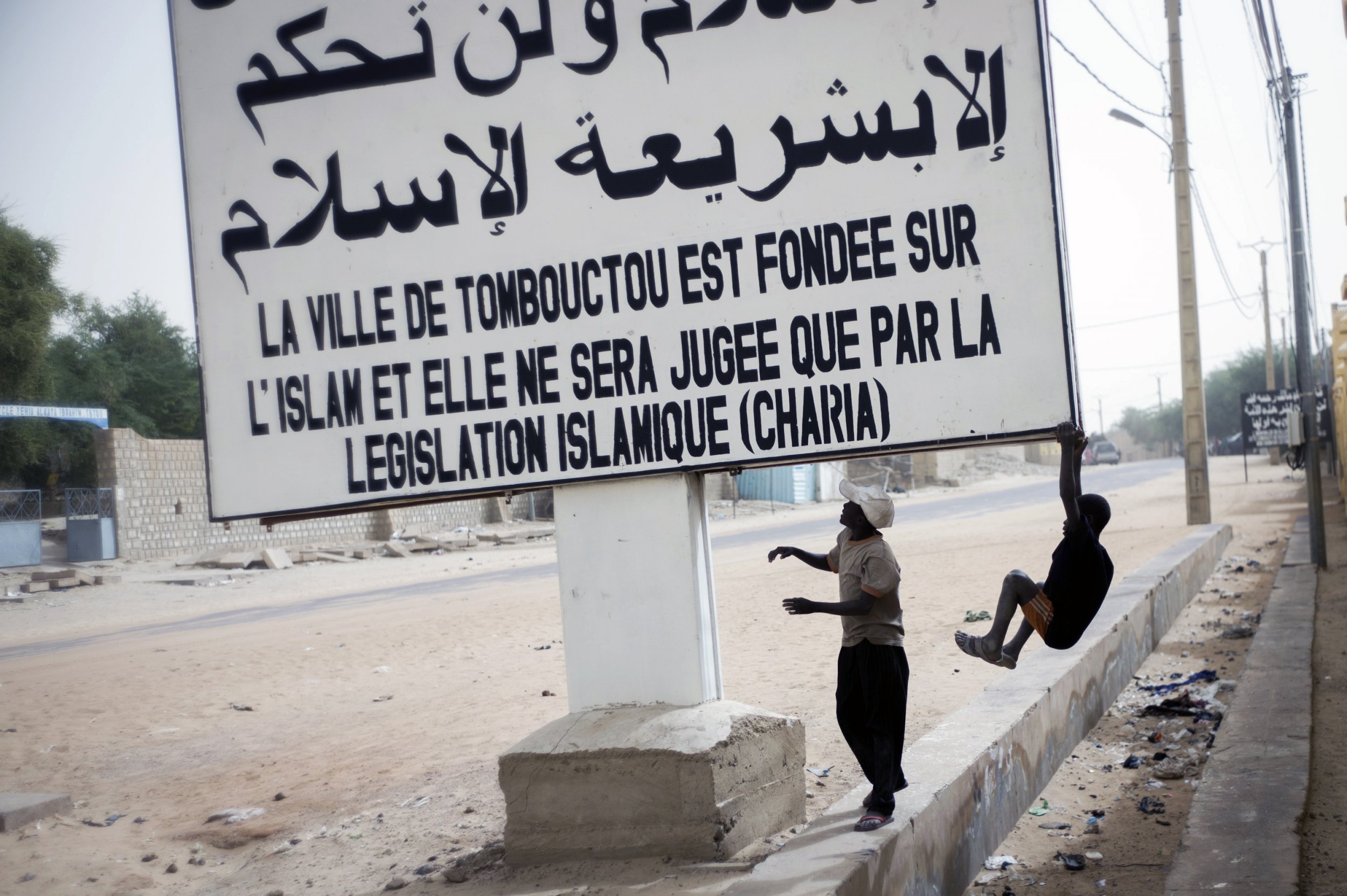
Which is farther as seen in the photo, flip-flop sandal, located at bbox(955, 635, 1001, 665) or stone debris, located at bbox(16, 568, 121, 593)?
stone debris, located at bbox(16, 568, 121, 593)

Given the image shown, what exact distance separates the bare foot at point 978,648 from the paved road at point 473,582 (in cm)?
1308

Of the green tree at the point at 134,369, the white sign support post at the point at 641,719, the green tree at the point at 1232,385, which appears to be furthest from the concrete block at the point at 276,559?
the green tree at the point at 1232,385

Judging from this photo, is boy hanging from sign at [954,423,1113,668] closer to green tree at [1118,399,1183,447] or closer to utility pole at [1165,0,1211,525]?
utility pole at [1165,0,1211,525]

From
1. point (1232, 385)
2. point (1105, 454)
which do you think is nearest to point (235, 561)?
point (1105, 454)

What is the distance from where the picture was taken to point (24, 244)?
31.5 meters

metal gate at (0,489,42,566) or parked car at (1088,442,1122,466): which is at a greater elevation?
metal gate at (0,489,42,566)

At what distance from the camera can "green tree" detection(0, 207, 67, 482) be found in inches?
1213

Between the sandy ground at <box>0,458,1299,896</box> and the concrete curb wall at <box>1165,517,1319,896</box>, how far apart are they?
1557 mm

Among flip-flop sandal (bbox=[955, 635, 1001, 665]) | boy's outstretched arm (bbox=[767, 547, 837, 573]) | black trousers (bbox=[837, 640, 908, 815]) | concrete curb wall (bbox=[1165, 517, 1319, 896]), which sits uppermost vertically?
boy's outstretched arm (bbox=[767, 547, 837, 573])

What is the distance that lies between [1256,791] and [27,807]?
632 cm

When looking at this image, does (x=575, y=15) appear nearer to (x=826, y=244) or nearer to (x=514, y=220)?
(x=514, y=220)

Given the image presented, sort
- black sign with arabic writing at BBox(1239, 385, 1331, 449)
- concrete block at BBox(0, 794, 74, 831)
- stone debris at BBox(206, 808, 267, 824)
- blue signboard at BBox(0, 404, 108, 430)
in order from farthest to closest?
1. black sign with arabic writing at BBox(1239, 385, 1331, 449)
2. blue signboard at BBox(0, 404, 108, 430)
3. stone debris at BBox(206, 808, 267, 824)
4. concrete block at BBox(0, 794, 74, 831)

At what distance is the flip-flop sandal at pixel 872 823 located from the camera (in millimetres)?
3547

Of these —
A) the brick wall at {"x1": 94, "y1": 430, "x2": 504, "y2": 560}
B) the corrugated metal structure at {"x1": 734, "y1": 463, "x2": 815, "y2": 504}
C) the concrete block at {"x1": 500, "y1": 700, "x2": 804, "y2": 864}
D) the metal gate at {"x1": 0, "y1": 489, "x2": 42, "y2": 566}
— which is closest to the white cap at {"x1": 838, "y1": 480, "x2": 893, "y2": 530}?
the concrete block at {"x1": 500, "y1": 700, "x2": 804, "y2": 864}
